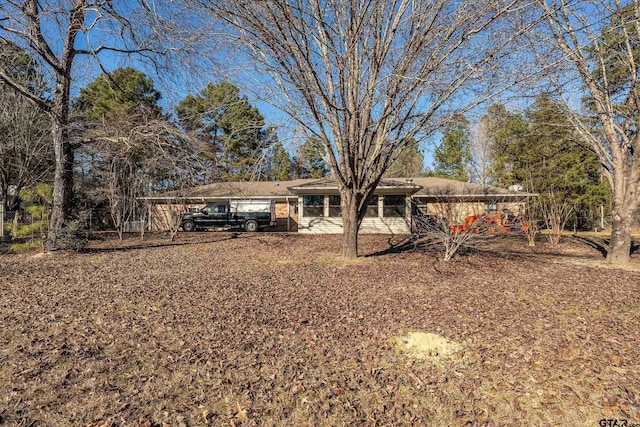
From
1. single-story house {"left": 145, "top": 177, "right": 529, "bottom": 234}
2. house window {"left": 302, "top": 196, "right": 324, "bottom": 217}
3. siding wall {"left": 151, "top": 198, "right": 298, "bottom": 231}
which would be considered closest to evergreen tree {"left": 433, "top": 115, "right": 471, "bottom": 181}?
single-story house {"left": 145, "top": 177, "right": 529, "bottom": 234}

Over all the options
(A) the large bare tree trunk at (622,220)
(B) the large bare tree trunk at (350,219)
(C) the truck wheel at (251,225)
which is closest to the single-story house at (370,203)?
(C) the truck wheel at (251,225)

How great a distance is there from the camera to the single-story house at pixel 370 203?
1596cm

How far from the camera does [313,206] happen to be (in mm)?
16844

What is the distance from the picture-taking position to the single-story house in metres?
16.0

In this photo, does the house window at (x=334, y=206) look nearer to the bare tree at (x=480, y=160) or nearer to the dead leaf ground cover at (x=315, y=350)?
the dead leaf ground cover at (x=315, y=350)

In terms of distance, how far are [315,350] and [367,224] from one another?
13394 millimetres

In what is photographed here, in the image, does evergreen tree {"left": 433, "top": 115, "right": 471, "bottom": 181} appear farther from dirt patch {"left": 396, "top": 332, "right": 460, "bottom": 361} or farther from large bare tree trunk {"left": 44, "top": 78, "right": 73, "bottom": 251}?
dirt patch {"left": 396, "top": 332, "right": 460, "bottom": 361}

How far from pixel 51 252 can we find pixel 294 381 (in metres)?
9.86

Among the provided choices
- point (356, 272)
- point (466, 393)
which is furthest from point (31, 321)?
point (356, 272)

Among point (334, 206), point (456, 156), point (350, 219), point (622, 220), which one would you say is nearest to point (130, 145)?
point (350, 219)

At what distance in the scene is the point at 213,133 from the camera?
96.0 ft

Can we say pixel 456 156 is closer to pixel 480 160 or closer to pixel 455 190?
pixel 480 160

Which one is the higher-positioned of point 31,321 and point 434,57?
point 434,57

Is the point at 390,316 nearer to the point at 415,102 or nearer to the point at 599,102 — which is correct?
the point at 415,102
